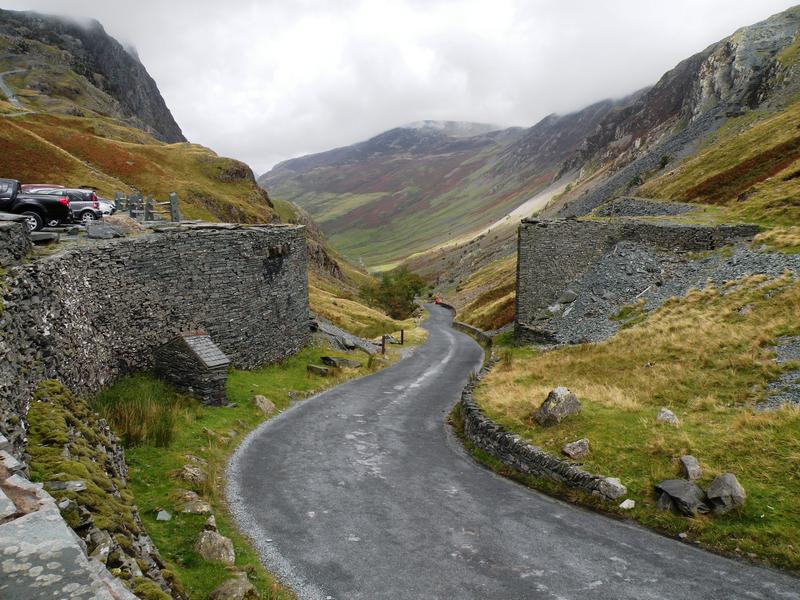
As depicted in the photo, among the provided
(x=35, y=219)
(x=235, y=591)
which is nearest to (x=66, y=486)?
(x=235, y=591)

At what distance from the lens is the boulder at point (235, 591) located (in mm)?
9828

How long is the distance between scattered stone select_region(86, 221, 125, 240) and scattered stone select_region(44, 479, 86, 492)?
50.6ft

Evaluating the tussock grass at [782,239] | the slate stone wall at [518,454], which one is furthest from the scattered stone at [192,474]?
the tussock grass at [782,239]

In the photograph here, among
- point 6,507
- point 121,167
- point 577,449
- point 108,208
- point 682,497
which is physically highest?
point 121,167

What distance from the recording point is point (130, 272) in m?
20.8

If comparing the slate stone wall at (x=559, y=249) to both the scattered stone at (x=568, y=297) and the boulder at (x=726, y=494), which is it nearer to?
the scattered stone at (x=568, y=297)

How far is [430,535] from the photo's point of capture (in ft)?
42.9

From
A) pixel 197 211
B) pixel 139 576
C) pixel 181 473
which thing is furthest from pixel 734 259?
pixel 197 211

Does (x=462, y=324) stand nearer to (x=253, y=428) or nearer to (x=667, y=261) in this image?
(x=667, y=261)

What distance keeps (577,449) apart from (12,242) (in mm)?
17043

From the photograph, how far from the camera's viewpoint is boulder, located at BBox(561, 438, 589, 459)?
16.2m

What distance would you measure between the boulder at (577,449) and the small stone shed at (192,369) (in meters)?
13.8

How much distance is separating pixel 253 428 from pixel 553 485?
463 inches

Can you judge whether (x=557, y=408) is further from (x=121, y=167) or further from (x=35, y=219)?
(x=121, y=167)
